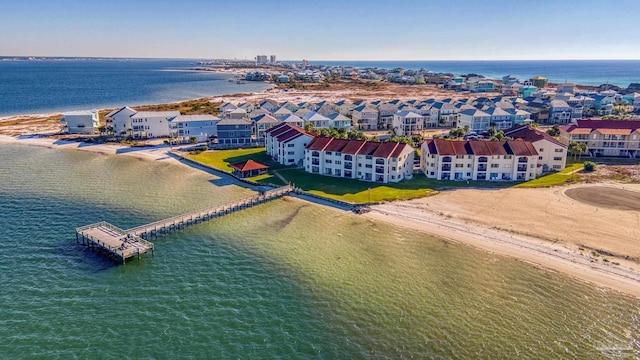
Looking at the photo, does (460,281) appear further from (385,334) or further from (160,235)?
(160,235)

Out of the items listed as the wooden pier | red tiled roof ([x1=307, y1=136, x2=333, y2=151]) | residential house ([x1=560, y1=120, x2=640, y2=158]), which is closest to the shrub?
residential house ([x1=560, y1=120, x2=640, y2=158])

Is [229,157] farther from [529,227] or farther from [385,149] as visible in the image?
[529,227]

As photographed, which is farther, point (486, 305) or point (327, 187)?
point (327, 187)

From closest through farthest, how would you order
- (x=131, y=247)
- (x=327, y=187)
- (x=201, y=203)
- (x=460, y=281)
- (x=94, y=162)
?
(x=460, y=281) → (x=131, y=247) → (x=201, y=203) → (x=327, y=187) → (x=94, y=162)

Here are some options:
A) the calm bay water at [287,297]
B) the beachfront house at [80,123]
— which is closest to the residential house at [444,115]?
the calm bay water at [287,297]

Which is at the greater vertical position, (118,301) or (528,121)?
(528,121)

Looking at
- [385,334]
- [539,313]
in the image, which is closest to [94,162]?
[385,334]

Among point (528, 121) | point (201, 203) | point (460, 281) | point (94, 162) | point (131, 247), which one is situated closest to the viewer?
point (460, 281)

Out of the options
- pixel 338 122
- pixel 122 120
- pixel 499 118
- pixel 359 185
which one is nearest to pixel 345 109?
pixel 338 122
